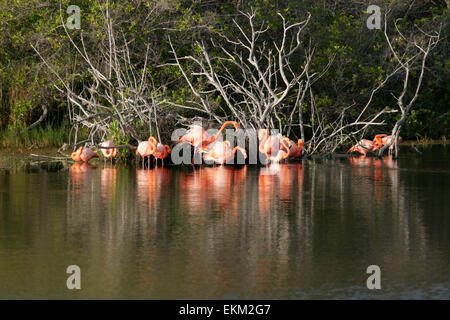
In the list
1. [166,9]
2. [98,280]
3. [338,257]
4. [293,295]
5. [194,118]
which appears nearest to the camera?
[293,295]

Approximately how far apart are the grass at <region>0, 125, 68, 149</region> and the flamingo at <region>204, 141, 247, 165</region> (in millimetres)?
5435

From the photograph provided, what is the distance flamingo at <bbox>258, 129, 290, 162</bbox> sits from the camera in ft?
61.0

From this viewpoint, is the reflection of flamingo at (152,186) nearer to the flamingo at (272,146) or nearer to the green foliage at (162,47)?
the flamingo at (272,146)

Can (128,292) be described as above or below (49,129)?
below

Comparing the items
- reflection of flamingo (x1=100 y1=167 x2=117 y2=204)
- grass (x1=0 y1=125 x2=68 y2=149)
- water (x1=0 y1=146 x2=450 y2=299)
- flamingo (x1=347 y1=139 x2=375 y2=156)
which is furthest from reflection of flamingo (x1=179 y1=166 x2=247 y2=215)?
grass (x1=0 y1=125 x2=68 y2=149)

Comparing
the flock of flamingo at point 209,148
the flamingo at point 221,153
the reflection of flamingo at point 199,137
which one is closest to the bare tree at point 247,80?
the flock of flamingo at point 209,148

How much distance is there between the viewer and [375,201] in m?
12.5

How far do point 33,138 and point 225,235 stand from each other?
1400cm

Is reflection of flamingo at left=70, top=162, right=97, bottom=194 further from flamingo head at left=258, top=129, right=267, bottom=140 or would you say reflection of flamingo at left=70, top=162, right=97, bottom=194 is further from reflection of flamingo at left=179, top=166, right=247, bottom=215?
flamingo head at left=258, top=129, right=267, bottom=140

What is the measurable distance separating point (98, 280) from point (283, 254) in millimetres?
1884

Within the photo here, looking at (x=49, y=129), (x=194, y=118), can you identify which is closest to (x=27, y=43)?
(x=49, y=129)

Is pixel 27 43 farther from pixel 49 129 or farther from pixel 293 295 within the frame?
pixel 293 295
